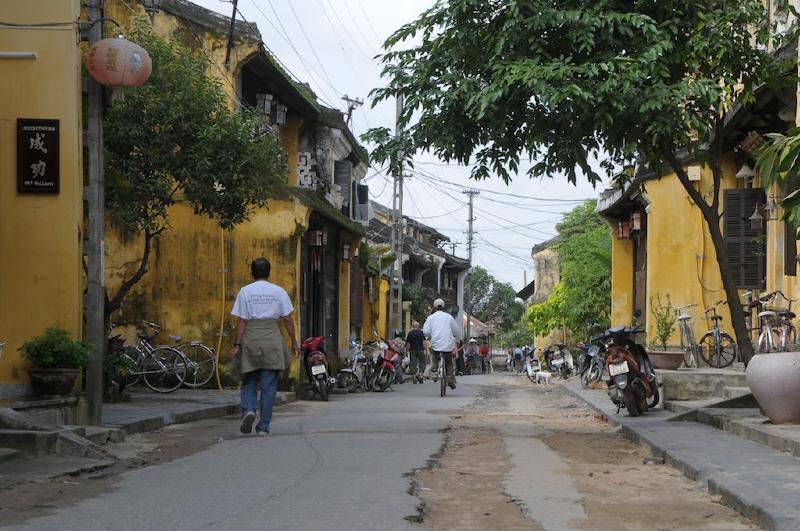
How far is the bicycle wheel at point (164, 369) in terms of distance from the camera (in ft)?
60.2

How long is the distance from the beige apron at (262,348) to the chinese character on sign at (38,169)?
2616 mm

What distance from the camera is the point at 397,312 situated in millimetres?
41719

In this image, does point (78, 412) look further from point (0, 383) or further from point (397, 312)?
point (397, 312)

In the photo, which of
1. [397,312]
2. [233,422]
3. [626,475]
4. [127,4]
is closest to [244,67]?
[127,4]

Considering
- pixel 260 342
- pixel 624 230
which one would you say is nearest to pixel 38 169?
pixel 260 342

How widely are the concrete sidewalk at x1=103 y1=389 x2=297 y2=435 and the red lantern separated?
3.58 m

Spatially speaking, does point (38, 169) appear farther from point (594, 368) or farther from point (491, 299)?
point (491, 299)

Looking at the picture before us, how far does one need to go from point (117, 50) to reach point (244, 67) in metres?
11.1

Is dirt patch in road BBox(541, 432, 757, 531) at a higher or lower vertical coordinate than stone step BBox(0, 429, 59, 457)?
lower

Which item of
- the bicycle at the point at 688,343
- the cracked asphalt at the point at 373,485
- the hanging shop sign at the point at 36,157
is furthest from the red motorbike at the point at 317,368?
the hanging shop sign at the point at 36,157

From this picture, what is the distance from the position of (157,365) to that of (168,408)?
417cm

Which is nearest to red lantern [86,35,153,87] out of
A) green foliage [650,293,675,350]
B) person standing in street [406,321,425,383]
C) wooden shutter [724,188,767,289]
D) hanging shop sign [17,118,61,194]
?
hanging shop sign [17,118,61,194]

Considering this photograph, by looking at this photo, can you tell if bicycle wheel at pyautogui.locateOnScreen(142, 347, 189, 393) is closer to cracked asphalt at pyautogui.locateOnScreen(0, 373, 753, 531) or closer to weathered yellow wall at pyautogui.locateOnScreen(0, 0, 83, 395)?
cracked asphalt at pyautogui.locateOnScreen(0, 373, 753, 531)

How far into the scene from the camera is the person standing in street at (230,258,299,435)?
1078 centimetres
